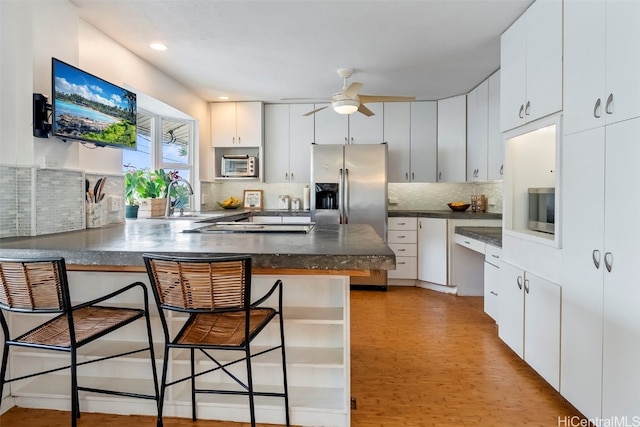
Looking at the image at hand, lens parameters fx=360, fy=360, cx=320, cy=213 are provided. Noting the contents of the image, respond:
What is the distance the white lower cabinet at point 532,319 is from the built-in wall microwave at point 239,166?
329 centimetres

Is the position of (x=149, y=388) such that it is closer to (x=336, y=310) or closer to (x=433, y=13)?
(x=336, y=310)

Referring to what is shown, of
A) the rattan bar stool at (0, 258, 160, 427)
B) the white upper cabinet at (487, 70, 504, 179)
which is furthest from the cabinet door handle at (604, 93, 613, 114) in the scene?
the rattan bar stool at (0, 258, 160, 427)

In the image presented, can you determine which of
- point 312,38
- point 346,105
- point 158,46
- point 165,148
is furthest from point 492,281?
point 165,148

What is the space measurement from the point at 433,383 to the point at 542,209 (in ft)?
4.15

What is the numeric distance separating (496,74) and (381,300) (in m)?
2.62

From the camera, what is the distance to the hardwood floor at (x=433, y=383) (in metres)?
1.82

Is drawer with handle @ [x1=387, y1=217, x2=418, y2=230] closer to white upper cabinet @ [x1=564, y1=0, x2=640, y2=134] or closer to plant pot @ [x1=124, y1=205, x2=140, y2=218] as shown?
white upper cabinet @ [x1=564, y1=0, x2=640, y2=134]

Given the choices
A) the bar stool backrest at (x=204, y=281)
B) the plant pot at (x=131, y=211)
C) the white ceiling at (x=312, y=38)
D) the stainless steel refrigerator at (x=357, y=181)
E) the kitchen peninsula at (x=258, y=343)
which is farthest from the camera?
the stainless steel refrigerator at (x=357, y=181)

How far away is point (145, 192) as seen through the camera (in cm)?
382

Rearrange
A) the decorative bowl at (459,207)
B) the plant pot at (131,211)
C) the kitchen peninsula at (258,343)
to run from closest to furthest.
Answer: the kitchen peninsula at (258,343) → the plant pot at (131,211) → the decorative bowl at (459,207)

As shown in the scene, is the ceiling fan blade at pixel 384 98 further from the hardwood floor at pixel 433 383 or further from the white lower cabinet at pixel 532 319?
the hardwood floor at pixel 433 383

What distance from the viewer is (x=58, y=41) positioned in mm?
2227

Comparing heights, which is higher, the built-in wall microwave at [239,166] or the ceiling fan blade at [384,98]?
the ceiling fan blade at [384,98]

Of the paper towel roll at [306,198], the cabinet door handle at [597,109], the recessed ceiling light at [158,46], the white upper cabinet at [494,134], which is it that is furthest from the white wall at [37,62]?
the white upper cabinet at [494,134]
